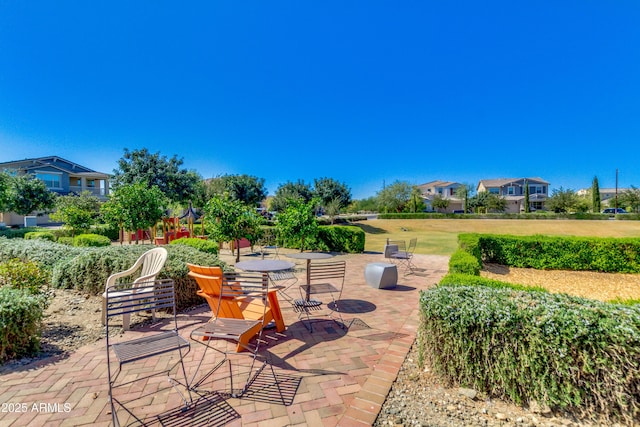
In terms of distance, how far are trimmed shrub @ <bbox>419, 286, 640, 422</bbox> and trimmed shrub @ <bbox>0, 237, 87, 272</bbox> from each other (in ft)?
25.6

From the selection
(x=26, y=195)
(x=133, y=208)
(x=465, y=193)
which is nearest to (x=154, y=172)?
(x=26, y=195)

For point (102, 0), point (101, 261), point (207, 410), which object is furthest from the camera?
point (102, 0)

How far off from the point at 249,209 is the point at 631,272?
13.4 m

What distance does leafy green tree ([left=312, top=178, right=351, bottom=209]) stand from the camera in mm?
30516

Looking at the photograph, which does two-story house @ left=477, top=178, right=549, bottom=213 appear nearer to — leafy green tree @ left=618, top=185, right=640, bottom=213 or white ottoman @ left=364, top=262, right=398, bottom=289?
leafy green tree @ left=618, top=185, right=640, bottom=213

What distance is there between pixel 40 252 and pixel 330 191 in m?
25.1

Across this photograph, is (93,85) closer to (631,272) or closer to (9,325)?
(9,325)

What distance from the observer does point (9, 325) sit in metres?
3.12

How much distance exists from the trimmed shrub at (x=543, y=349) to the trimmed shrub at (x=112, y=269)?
4.22m

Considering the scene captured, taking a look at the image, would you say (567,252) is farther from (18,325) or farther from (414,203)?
(414,203)

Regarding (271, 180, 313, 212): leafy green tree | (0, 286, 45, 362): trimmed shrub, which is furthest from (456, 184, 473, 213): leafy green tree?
(0, 286, 45, 362): trimmed shrub

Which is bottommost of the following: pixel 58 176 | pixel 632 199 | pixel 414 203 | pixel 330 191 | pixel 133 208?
pixel 133 208

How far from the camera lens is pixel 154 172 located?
22844mm

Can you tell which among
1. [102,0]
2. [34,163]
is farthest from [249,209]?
[34,163]
